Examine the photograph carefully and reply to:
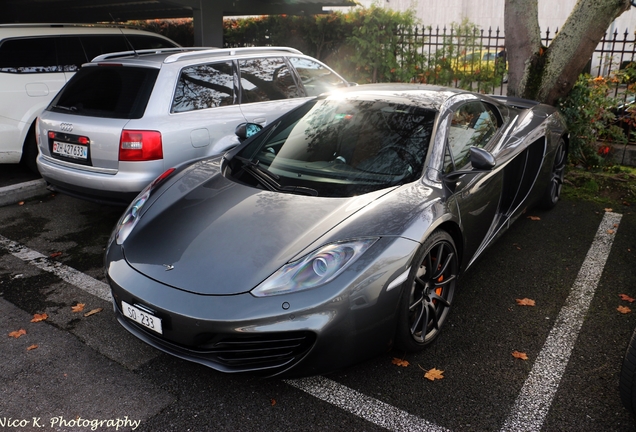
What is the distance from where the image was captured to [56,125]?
4969 millimetres

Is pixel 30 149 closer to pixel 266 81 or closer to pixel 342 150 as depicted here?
pixel 266 81

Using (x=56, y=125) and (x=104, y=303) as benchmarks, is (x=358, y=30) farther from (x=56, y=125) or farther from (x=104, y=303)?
(x=104, y=303)

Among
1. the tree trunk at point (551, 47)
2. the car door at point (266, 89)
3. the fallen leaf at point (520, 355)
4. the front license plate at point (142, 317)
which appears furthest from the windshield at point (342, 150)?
the tree trunk at point (551, 47)

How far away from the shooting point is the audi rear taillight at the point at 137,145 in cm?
456

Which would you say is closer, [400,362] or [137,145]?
[400,362]

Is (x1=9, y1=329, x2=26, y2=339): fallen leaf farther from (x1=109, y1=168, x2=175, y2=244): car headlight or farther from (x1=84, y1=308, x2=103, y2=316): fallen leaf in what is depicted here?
(x1=109, y1=168, x2=175, y2=244): car headlight

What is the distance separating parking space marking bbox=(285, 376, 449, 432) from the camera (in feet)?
8.73

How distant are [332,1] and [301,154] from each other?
7263mm

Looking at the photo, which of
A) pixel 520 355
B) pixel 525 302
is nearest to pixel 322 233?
pixel 520 355

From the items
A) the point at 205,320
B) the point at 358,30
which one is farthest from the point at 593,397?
the point at 358,30

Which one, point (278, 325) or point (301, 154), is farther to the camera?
point (301, 154)

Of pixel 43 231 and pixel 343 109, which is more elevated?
pixel 343 109

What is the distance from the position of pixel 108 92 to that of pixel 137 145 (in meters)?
0.73

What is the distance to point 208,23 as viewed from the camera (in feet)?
29.5
